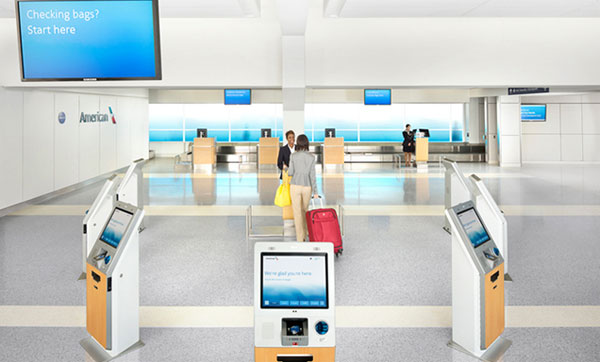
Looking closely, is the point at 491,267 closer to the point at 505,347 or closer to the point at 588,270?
the point at 505,347

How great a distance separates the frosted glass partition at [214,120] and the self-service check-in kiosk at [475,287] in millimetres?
35167

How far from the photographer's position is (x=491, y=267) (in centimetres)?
415

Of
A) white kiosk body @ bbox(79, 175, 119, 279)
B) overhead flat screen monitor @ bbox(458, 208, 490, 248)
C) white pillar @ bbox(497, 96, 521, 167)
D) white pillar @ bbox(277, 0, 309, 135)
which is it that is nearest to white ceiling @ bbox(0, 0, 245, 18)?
white pillar @ bbox(277, 0, 309, 135)

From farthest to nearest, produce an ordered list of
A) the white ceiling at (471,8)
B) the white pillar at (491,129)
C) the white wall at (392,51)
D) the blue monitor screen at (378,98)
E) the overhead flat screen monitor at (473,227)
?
1. the blue monitor screen at (378,98)
2. the white pillar at (491,129)
3. the white wall at (392,51)
4. the white ceiling at (471,8)
5. the overhead flat screen monitor at (473,227)

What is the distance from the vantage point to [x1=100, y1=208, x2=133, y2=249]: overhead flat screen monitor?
Result: 13.5ft

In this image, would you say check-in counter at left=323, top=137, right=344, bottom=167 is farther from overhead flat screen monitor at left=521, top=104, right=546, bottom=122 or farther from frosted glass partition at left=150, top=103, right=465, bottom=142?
frosted glass partition at left=150, top=103, right=465, bottom=142

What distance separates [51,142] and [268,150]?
11.4 meters

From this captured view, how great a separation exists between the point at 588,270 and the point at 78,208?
1080cm

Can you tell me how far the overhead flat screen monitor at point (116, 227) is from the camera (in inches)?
162

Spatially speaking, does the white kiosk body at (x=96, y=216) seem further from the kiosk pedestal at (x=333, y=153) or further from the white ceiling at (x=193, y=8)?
the kiosk pedestal at (x=333, y=153)

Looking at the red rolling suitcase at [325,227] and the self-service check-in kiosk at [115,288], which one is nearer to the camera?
the self-service check-in kiosk at [115,288]

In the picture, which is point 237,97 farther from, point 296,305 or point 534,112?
point 296,305

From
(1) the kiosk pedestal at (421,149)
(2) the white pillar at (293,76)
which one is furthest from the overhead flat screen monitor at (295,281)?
(1) the kiosk pedestal at (421,149)

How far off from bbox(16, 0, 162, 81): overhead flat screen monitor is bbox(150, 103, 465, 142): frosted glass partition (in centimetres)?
3171
